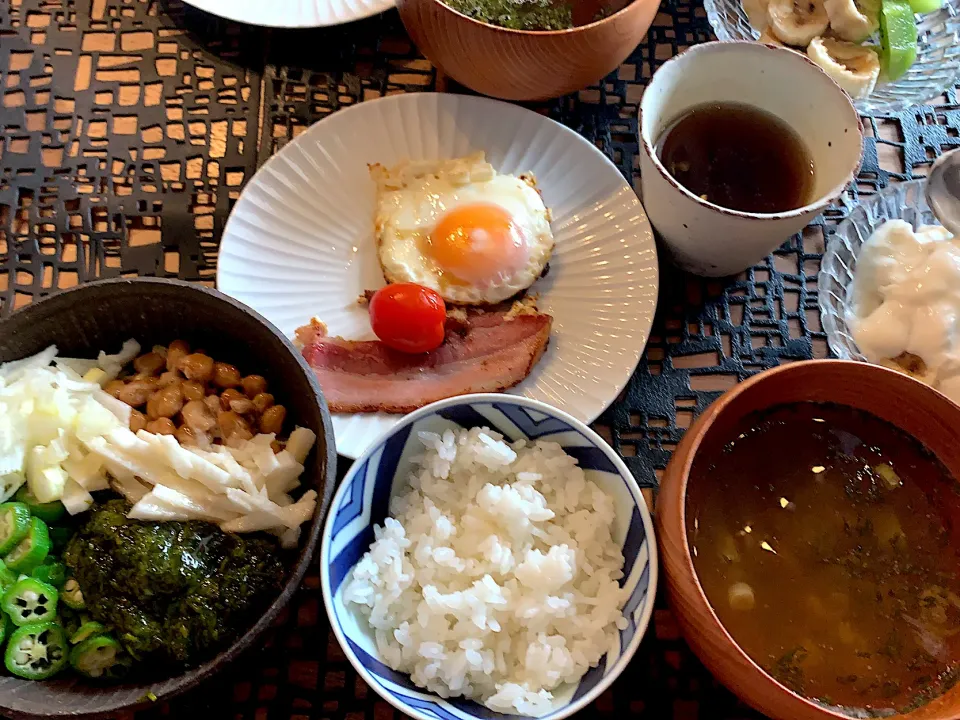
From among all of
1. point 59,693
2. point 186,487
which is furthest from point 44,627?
point 186,487

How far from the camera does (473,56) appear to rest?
1600mm

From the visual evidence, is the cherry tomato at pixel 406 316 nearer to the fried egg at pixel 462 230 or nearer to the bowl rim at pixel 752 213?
the fried egg at pixel 462 230

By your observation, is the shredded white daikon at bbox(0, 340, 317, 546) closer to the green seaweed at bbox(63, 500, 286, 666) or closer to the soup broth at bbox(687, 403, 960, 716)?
the green seaweed at bbox(63, 500, 286, 666)

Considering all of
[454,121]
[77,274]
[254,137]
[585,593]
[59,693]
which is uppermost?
[454,121]

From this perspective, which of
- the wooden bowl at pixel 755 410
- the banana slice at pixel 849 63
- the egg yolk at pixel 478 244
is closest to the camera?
the wooden bowl at pixel 755 410

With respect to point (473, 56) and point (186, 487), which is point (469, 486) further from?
point (473, 56)

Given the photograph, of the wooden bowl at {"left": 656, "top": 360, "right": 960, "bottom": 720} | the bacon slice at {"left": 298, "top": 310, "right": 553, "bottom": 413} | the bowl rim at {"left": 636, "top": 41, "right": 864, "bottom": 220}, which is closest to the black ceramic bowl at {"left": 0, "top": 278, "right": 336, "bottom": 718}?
the bacon slice at {"left": 298, "top": 310, "right": 553, "bottom": 413}

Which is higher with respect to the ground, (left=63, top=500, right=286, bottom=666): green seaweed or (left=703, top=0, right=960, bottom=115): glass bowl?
(left=703, top=0, right=960, bottom=115): glass bowl

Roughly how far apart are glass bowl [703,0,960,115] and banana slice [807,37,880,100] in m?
0.04

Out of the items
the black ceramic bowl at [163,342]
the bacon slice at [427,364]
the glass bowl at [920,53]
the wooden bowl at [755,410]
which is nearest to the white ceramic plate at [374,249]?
the bacon slice at [427,364]

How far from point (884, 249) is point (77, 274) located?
1843 mm

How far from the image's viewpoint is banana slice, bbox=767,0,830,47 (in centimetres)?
184

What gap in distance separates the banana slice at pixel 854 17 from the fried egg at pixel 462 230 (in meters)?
0.88

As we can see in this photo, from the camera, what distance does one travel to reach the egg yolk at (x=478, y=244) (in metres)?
1.65
